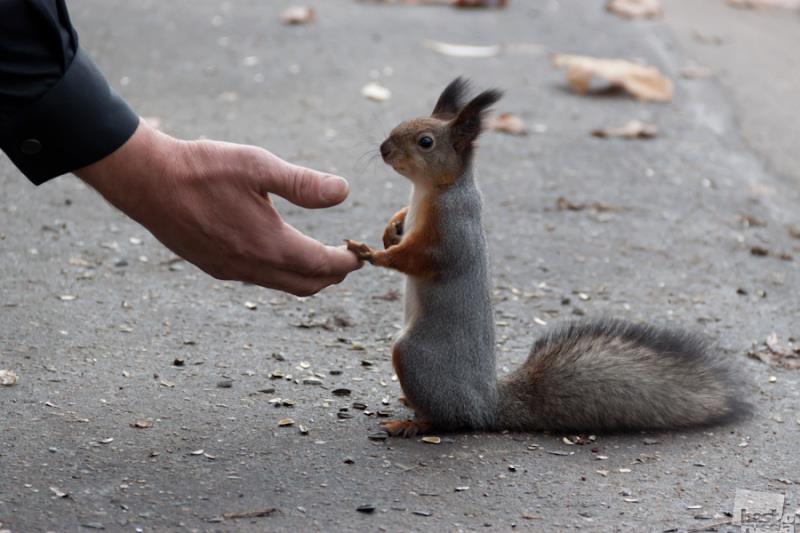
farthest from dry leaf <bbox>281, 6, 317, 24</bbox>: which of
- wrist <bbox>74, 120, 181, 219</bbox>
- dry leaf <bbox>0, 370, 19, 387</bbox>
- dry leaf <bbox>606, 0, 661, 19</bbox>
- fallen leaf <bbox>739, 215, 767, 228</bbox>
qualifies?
wrist <bbox>74, 120, 181, 219</bbox>

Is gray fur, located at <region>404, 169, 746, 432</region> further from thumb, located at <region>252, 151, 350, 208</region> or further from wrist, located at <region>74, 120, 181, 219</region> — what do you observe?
wrist, located at <region>74, 120, 181, 219</region>

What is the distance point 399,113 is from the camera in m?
4.97

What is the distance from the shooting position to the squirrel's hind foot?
2.45 meters

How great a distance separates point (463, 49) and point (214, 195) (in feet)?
14.1

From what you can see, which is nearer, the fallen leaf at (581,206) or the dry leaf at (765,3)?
the fallen leaf at (581,206)

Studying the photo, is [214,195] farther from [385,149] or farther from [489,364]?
[489,364]

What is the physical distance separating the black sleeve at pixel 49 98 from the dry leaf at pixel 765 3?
6.74 metres

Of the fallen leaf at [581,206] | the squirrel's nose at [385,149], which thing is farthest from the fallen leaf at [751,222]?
the squirrel's nose at [385,149]

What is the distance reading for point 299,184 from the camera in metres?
2.16

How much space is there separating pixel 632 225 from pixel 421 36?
9.06 feet

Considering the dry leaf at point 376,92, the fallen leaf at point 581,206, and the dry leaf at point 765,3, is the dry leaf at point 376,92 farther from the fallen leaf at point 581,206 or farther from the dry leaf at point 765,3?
the dry leaf at point 765,3

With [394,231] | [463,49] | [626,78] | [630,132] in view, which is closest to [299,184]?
[394,231]

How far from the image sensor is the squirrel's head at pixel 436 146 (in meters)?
2.51

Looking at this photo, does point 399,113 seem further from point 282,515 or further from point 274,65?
point 282,515
